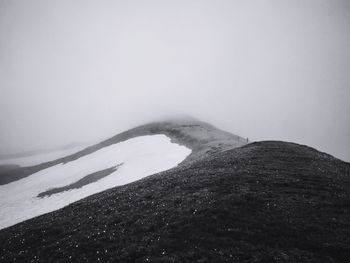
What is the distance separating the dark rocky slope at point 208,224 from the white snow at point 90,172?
19775 millimetres

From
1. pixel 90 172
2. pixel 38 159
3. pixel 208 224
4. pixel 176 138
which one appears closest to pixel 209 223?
pixel 208 224

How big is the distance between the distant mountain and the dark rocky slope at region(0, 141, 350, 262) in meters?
0.05

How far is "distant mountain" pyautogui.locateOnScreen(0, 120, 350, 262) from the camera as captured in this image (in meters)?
13.4

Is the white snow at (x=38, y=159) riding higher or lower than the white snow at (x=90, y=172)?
lower

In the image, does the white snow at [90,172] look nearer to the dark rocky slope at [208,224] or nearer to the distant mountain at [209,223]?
the distant mountain at [209,223]

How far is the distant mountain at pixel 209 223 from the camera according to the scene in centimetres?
1339

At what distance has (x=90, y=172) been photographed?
56.4 m

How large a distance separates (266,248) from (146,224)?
7.20 m

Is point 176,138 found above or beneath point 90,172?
above

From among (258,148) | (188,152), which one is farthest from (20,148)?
(258,148)

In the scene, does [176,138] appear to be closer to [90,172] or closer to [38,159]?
[90,172]

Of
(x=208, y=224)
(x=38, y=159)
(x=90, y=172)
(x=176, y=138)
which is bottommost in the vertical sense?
(x=38, y=159)

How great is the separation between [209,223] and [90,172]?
4567cm

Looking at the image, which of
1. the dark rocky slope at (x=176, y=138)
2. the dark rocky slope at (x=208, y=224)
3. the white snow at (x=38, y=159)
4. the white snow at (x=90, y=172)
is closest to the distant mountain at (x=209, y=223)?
the dark rocky slope at (x=208, y=224)
